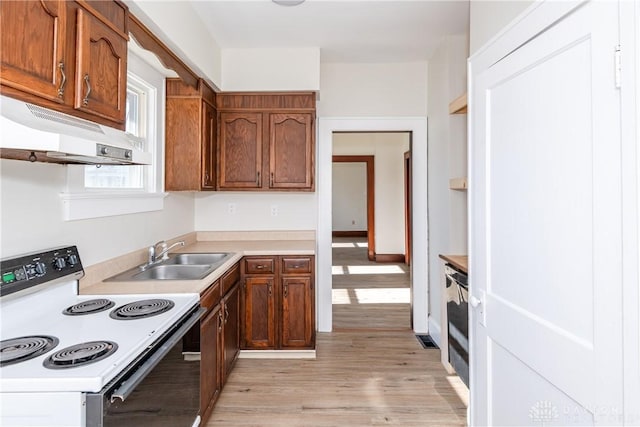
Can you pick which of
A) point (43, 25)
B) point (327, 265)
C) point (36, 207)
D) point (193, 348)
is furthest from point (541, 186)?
point (327, 265)

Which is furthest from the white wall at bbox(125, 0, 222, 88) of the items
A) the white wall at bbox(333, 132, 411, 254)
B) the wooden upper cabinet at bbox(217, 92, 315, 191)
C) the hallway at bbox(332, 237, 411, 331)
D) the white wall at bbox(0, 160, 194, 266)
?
the white wall at bbox(333, 132, 411, 254)

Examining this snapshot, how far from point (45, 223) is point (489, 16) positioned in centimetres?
217

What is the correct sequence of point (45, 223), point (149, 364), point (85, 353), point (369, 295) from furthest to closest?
1. point (369, 295)
2. point (45, 223)
3. point (149, 364)
4. point (85, 353)

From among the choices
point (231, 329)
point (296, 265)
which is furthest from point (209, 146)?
point (231, 329)

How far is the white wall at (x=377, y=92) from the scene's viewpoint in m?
3.52

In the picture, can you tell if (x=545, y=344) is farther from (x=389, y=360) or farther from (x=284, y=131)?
(x=284, y=131)

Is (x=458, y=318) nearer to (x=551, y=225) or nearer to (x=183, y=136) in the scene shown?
(x=551, y=225)

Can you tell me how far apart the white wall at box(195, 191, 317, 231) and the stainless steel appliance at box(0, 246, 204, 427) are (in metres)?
1.78

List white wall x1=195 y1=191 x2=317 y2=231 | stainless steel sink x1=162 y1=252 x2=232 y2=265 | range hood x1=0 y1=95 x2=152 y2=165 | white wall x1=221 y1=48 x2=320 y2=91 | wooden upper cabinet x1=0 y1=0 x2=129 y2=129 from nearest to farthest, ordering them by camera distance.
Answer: range hood x1=0 y1=95 x2=152 y2=165 < wooden upper cabinet x1=0 y1=0 x2=129 y2=129 < stainless steel sink x1=162 y1=252 x2=232 y2=265 < white wall x1=221 y1=48 x2=320 y2=91 < white wall x1=195 y1=191 x2=317 y2=231

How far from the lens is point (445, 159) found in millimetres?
3088

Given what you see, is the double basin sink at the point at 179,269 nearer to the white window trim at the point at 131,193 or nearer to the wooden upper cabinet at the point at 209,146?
the white window trim at the point at 131,193

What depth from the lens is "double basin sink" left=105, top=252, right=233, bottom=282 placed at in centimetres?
209

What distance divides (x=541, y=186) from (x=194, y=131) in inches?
94.9

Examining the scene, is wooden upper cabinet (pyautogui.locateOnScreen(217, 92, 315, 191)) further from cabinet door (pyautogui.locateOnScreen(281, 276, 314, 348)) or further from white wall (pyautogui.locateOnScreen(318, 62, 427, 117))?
cabinet door (pyautogui.locateOnScreen(281, 276, 314, 348))
